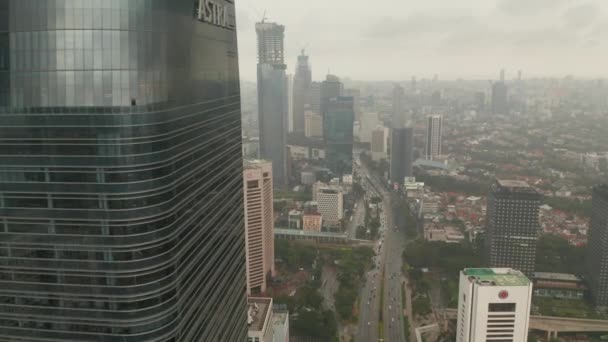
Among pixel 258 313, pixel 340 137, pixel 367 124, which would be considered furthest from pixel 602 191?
pixel 367 124

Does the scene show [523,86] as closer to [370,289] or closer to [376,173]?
[376,173]

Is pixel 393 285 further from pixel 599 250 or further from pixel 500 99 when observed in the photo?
pixel 500 99

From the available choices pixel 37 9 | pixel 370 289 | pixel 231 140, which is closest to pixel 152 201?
pixel 37 9

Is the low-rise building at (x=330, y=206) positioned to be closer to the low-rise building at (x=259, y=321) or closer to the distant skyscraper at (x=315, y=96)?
the low-rise building at (x=259, y=321)

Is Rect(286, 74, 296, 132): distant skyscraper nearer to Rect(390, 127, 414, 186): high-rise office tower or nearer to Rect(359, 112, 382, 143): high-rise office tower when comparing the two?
Rect(359, 112, 382, 143): high-rise office tower

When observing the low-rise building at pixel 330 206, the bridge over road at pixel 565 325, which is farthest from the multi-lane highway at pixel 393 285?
the bridge over road at pixel 565 325

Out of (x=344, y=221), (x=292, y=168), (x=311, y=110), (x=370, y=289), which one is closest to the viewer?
(x=370, y=289)
